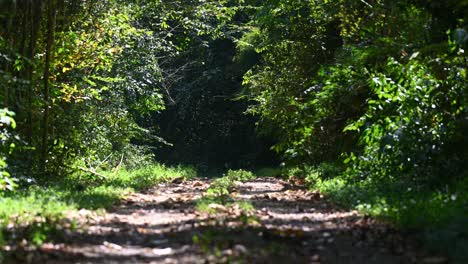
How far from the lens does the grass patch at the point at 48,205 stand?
275 inches

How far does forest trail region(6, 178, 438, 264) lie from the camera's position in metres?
5.88

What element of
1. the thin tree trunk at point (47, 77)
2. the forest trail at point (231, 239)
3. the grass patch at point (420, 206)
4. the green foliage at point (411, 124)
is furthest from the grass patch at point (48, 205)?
the green foliage at point (411, 124)

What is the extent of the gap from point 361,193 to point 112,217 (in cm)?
401

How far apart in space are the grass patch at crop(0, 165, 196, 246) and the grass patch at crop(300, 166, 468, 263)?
12.5 ft

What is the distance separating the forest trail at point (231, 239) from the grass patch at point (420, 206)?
0.62ft

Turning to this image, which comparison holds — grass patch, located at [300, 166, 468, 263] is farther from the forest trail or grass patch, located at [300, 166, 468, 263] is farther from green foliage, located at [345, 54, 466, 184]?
green foliage, located at [345, 54, 466, 184]

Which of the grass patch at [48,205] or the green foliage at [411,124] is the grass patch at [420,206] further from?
the grass patch at [48,205]

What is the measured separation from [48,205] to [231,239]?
361cm

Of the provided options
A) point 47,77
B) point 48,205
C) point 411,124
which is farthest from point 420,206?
point 47,77

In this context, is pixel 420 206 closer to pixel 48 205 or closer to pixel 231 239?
pixel 231 239

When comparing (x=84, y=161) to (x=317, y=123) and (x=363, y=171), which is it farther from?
(x=363, y=171)

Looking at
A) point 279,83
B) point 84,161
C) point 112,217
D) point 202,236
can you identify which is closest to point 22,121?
point 84,161

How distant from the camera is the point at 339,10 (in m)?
18.5

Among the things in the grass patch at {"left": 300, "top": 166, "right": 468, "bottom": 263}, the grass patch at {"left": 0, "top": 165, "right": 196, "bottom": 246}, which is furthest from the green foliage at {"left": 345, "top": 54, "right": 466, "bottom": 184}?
the grass patch at {"left": 0, "top": 165, "right": 196, "bottom": 246}
